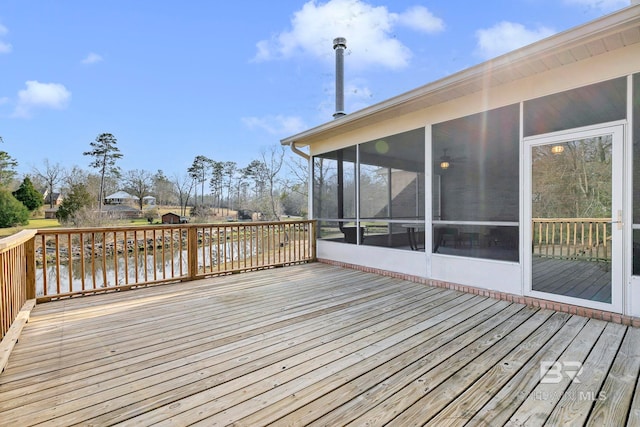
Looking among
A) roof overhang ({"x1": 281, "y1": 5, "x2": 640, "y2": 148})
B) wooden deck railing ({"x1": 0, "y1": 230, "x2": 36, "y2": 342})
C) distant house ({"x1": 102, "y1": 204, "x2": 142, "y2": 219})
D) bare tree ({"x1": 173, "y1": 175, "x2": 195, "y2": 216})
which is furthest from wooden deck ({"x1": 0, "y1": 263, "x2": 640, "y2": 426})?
bare tree ({"x1": 173, "y1": 175, "x2": 195, "y2": 216})

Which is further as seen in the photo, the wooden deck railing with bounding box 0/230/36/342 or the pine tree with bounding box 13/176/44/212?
the pine tree with bounding box 13/176/44/212

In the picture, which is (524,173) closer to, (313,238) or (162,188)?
(313,238)

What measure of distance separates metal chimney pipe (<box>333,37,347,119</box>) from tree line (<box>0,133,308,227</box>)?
359 inches

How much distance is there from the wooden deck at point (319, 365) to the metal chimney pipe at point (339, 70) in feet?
16.2

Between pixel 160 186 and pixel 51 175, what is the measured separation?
7696 millimetres

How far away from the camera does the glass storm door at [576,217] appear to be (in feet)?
9.27

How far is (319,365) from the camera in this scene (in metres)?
2.05

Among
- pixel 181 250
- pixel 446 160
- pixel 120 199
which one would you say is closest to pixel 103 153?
pixel 120 199

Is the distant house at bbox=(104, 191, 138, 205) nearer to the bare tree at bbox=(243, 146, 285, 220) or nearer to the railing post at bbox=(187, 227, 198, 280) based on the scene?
the bare tree at bbox=(243, 146, 285, 220)

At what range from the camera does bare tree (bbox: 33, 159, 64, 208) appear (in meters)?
23.7

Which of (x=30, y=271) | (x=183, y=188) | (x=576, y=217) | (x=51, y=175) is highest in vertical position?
(x=51, y=175)

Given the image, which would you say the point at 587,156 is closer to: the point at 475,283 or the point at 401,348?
the point at 475,283

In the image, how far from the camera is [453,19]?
791cm

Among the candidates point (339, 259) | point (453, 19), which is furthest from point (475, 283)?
point (453, 19)
